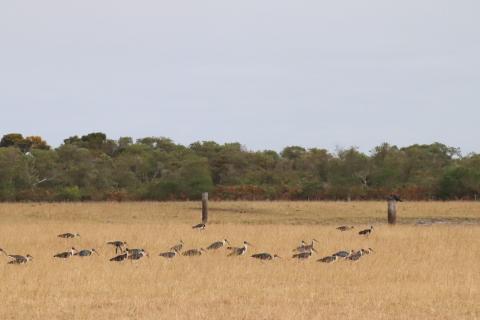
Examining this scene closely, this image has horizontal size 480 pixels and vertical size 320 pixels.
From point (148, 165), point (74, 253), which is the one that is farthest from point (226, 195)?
point (74, 253)

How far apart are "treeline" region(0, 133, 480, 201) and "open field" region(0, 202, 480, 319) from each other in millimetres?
26648

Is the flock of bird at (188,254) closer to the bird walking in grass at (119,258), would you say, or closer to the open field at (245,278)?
the bird walking in grass at (119,258)

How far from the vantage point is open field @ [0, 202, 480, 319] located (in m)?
13.0

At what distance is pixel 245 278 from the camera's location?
16.7 m

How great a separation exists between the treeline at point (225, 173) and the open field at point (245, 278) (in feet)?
87.4

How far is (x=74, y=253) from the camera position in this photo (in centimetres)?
2058

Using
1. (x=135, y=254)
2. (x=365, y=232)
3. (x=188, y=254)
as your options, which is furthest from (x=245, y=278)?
(x=365, y=232)

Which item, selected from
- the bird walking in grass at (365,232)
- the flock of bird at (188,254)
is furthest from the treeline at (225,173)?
the flock of bird at (188,254)

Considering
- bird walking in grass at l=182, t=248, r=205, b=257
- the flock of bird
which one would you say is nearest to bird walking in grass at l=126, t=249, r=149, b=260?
the flock of bird

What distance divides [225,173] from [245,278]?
6637cm

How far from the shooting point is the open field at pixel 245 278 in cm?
1296

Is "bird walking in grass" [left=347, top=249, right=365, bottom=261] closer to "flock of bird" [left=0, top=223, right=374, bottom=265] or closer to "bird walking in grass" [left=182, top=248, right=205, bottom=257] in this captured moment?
"flock of bird" [left=0, top=223, right=374, bottom=265]

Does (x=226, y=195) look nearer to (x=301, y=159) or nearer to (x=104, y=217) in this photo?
(x=104, y=217)

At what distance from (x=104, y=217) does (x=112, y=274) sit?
2216cm
